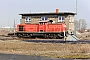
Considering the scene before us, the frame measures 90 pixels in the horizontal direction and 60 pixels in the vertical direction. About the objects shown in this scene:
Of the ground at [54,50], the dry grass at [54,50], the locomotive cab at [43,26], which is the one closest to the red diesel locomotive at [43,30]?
the locomotive cab at [43,26]

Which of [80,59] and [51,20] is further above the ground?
[51,20]

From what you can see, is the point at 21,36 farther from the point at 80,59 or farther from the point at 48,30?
the point at 80,59

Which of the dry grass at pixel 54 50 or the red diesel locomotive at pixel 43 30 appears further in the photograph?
the red diesel locomotive at pixel 43 30

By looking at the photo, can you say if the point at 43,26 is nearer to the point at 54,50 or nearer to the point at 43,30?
the point at 43,30

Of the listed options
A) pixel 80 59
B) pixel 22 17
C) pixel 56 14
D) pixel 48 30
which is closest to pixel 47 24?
pixel 48 30

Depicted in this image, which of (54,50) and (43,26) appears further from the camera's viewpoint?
(43,26)

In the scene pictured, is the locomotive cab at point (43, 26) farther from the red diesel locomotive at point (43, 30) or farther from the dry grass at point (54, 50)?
the dry grass at point (54, 50)

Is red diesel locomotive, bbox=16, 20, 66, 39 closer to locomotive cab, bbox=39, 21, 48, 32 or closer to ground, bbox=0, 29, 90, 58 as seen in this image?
locomotive cab, bbox=39, 21, 48, 32

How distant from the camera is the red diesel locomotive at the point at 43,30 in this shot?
43.1 m

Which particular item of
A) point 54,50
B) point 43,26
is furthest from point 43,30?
point 54,50

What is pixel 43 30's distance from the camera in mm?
44688

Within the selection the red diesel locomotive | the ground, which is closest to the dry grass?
the ground

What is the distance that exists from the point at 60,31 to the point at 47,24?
9.60 ft

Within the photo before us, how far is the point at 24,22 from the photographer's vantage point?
49.8 metres
